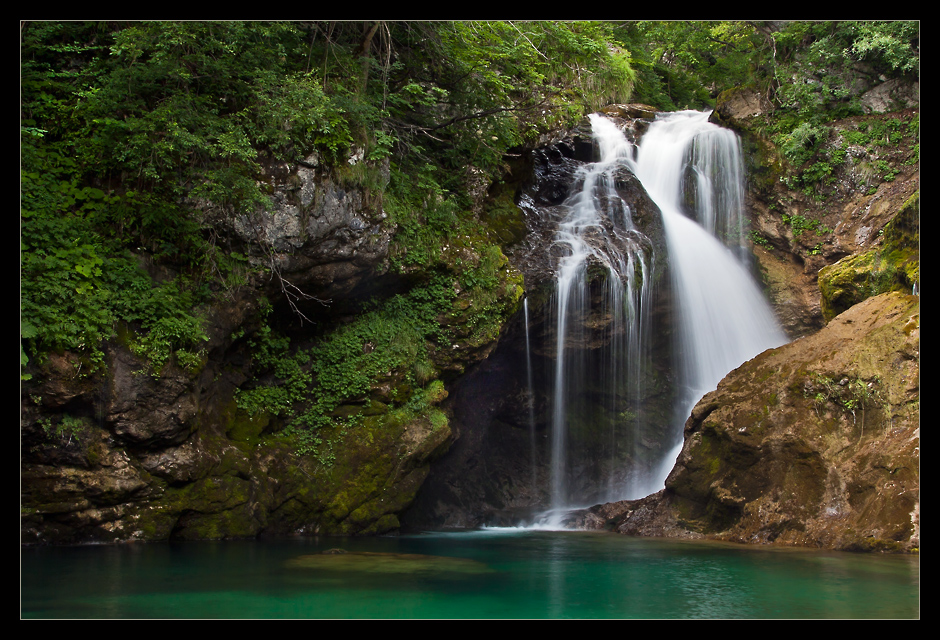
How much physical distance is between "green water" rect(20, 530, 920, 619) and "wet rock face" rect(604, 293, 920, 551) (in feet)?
2.72

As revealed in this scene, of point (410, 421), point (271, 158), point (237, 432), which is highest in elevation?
point (271, 158)

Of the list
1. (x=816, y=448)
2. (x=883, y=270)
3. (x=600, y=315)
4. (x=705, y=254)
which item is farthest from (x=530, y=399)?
(x=883, y=270)

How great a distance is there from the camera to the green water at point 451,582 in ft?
19.1

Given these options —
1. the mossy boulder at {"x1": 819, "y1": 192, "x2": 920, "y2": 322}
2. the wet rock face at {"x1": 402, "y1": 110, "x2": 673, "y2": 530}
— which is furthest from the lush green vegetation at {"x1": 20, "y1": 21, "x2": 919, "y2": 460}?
the mossy boulder at {"x1": 819, "y1": 192, "x2": 920, "y2": 322}

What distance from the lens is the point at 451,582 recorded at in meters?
6.98

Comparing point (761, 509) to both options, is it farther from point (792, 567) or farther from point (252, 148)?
point (252, 148)

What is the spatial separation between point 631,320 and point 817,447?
535 centimetres

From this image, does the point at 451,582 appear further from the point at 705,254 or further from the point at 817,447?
the point at 705,254

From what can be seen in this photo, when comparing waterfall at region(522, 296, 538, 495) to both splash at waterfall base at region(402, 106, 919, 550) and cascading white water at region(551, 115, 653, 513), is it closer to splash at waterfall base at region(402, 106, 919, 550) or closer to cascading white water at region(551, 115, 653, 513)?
splash at waterfall base at region(402, 106, 919, 550)

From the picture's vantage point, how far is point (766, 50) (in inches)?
736

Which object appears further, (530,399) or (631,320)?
(530,399)

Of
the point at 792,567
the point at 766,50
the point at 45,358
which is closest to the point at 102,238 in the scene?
the point at 45,358

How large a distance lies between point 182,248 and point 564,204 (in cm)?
974

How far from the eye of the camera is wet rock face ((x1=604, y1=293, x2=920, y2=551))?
9.05 metres
